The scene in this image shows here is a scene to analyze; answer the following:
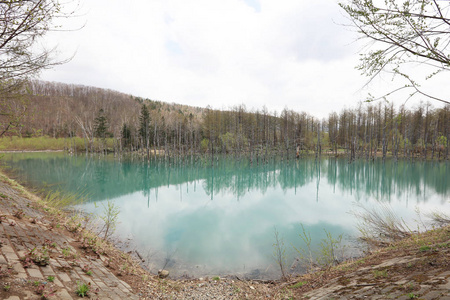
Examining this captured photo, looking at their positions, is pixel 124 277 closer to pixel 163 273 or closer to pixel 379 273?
pixel 163 273

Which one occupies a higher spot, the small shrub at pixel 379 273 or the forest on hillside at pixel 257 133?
the forest on hillside at pixel 257 133

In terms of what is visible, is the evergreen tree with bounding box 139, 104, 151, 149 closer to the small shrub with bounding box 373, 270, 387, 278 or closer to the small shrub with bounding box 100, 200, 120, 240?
the small shrub with bounding box 100, 200, 120, 240

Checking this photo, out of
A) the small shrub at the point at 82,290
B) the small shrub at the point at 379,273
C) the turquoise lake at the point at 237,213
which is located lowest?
the turquoise lake at the point at 237,213

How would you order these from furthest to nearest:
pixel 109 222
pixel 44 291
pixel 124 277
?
1. pixel 109 222
2. pixel 124 277
3. pixel 44 291

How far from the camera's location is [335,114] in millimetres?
68500

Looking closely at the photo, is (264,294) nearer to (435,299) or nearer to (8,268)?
(435,299)

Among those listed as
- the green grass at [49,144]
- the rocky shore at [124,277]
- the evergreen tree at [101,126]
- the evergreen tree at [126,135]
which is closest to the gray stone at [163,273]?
the rocky shore at [124,277]

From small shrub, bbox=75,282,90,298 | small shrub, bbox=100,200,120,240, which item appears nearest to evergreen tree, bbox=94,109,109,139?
small shrub, bbox=100,200,120,240

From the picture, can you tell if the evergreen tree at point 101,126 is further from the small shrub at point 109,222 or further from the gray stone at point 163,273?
the gray stone at point 163,273

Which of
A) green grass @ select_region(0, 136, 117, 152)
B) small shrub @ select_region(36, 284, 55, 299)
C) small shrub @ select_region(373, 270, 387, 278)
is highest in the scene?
green grass @ select_region(0, 136, 117, 152)

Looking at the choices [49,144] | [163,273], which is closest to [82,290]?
[163,273]

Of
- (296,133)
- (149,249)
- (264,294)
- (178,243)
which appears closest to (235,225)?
(178,243)

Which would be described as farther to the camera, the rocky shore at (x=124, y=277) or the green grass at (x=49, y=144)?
the green grass at (x=49, y=144)

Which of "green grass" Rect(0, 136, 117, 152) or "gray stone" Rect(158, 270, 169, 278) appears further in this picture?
"green grass" Rect(0, 136, 117, 152)
